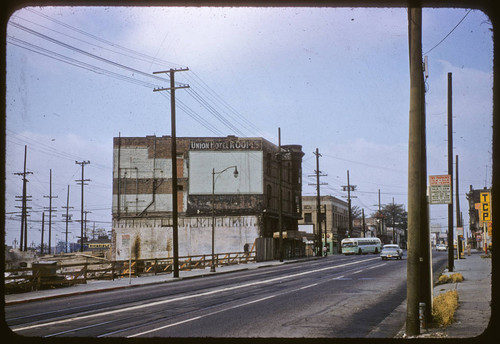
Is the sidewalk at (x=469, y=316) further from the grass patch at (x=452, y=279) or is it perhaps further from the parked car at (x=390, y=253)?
the parked car at (x=390, y=253)

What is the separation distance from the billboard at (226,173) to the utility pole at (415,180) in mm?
52402

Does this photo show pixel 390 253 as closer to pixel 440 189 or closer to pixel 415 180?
pixel 440 189

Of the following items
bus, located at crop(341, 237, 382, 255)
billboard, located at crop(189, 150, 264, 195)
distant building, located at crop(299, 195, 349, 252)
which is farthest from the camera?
distant building, located at crop(299, 195, 349, 252)

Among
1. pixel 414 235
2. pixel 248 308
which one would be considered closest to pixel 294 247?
pixel 248 308

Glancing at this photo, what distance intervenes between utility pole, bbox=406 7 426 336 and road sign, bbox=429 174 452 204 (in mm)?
935

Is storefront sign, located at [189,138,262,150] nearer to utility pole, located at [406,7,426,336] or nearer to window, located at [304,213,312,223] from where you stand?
window, located at [304,213,312,223]

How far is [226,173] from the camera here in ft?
207

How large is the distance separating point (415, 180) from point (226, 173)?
175 feet

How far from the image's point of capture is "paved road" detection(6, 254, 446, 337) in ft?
39.0

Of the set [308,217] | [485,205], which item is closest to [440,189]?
[485,205]

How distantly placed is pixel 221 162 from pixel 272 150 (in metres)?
7.45

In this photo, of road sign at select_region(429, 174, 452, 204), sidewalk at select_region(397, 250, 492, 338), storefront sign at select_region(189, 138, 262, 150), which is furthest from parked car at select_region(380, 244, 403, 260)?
road sign at select_region(429, 174, 452, 204)
